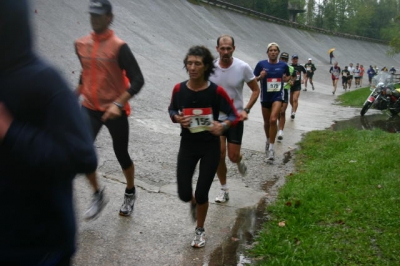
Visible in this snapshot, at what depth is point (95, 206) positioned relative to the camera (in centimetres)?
473

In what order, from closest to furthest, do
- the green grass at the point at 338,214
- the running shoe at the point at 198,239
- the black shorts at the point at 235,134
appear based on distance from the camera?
the green grass at the point at 338,214, the running shoe at the point at 198,239, the black shorts at the point at 235,134

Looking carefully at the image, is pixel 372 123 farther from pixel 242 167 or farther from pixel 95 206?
pixel 95 206

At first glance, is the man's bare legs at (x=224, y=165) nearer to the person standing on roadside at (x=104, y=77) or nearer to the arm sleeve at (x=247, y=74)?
the arm sleeve at (x=247, y=74)

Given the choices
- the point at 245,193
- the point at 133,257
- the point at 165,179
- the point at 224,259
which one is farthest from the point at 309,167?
the point at 133,257

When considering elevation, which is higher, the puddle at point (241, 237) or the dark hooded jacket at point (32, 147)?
the dark hooded jacket at point (32, 147)

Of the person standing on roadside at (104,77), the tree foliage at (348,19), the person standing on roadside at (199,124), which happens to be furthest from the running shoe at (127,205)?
the tree foliage at (348,19)

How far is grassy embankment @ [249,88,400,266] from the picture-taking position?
4375mm

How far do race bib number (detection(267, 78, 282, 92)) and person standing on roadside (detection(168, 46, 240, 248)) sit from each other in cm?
400

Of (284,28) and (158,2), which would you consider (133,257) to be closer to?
(158,2)

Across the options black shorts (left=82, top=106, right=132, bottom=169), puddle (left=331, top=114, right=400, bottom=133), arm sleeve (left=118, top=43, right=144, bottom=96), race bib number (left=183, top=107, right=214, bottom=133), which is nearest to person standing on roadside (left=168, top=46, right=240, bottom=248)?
race bib number (left=183, top=107, right=214, bottom=133)

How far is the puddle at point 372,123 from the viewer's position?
1376 centimetres

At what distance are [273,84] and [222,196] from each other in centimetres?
312

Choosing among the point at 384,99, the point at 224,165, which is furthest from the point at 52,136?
the point at 384,99

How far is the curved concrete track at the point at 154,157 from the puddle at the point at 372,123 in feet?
1.72
